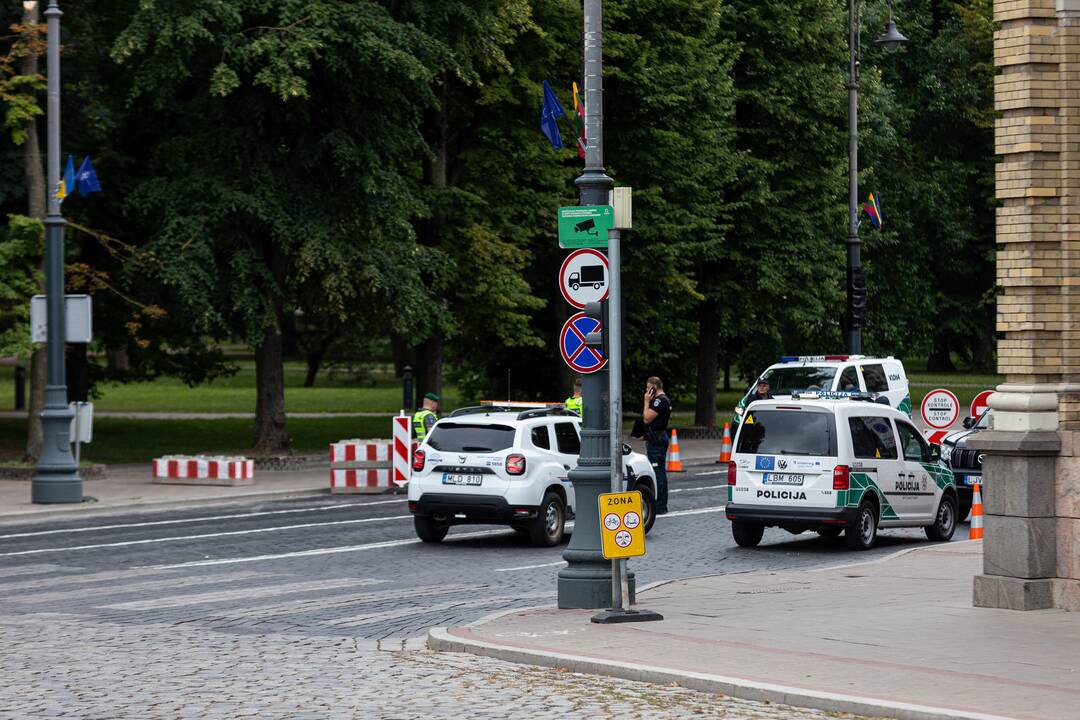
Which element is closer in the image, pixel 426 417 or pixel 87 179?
pixel 426 417

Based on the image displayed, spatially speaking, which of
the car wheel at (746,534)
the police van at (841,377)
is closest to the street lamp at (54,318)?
the car wheel at (746,534)

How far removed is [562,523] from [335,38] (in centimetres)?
1299

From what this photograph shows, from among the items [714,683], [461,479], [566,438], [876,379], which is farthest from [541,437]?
[876,379]

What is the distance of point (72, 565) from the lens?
62.5 ft

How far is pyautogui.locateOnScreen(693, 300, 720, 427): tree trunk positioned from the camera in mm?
45469

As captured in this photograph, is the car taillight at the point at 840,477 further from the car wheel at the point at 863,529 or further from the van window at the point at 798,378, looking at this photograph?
the van window at the point at 798,378

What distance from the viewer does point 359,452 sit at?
1166 inches

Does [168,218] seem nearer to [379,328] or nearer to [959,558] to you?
[379,328]

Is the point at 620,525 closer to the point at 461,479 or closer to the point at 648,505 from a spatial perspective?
the point at 461,479

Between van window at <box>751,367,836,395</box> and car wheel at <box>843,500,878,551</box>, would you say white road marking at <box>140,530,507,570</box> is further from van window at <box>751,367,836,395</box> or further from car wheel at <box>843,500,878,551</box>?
van window at <box>751,367,836,395</box>

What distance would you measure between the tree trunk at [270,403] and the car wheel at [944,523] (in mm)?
15371

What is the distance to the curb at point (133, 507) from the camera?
25.1 meters

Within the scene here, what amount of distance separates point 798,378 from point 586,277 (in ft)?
69.0

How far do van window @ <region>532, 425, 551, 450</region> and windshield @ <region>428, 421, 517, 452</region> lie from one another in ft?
1.02
